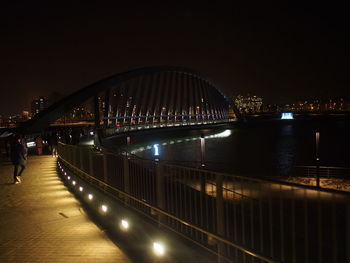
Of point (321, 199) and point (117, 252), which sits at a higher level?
point (321, 199)

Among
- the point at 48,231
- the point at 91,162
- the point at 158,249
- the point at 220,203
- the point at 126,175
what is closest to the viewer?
the point at 220,203

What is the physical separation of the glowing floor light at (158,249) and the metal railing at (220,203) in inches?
13.6

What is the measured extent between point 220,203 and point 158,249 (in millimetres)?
1449

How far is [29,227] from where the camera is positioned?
27.4 feet

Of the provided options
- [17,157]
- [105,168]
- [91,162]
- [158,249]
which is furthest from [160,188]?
[17,157]

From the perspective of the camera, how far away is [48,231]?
8000 mm

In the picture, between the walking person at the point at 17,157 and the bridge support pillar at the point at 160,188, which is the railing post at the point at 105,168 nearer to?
the bridge support pillar at the point at 160,188

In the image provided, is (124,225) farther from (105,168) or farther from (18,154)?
(18,154)

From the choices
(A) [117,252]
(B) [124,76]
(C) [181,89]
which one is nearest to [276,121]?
(C) [181,89]

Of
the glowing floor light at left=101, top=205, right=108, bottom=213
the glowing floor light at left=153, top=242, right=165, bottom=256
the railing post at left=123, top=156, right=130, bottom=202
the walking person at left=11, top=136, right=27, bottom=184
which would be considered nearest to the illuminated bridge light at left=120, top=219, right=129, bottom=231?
the railing post at left=123, top=156, right=130, bottom=202

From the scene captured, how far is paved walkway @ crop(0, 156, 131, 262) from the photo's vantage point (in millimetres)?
6465

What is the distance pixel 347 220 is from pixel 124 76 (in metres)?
65.2

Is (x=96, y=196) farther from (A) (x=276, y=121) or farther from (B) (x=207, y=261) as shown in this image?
(A) (x=276, y=121)

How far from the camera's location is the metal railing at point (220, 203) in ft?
12.4
